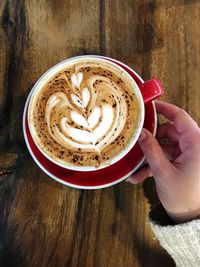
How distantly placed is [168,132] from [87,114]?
0.21m

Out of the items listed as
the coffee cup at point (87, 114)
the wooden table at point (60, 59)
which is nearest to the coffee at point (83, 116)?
the coffee cup at point (87, 114)

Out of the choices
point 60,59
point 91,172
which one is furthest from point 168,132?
point 60,59

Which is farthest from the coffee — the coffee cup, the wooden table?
the wooden table

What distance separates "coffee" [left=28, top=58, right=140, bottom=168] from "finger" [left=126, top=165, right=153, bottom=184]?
0.31ft

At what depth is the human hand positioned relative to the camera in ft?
2.65

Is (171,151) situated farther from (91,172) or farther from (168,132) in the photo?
(91,172)

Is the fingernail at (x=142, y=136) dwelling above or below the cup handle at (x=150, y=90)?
below

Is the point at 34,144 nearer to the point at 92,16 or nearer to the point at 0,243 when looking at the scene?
the point at 0,243

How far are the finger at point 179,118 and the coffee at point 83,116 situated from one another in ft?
0.28

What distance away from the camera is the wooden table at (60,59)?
2.94ft

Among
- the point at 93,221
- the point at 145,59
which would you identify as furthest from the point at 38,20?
the point at 93,221

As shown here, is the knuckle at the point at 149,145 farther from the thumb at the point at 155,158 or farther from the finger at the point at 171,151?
the finger at the point at 171,151

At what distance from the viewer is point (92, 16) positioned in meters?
0.97

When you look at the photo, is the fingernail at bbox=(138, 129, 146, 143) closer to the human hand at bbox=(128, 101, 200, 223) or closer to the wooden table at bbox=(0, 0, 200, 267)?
the human hand at bbox=(128, 101, 200, 223)
